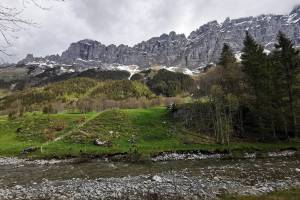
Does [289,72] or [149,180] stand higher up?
[289,72]

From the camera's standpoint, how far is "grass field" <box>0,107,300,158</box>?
5556 cm

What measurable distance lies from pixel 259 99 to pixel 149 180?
37751mm

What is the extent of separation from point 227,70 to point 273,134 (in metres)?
20.0

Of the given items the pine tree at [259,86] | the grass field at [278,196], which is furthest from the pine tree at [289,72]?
the grass field at [278,196]

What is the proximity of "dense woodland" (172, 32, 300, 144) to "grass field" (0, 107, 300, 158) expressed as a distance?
16.5 ft

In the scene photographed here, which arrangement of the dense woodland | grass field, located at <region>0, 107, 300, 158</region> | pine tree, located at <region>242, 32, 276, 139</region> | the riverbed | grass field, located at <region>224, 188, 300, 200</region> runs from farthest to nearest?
1. pine tree, located at <region>242, 32, 276, 139</region>
2. the dense woodland
3. grass field, located at <region>0, 107, 300, 158</region>
4. the riverbed
5. grass field, located at <region>224, 188, 300, 200</region>

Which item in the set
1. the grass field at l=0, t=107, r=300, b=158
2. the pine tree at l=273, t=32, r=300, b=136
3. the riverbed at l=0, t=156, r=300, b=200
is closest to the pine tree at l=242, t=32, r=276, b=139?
the pine tree at l=273, t=32, r=300, b=136

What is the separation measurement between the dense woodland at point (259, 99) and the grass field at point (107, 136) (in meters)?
5.03

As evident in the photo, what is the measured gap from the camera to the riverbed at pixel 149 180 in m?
26.2

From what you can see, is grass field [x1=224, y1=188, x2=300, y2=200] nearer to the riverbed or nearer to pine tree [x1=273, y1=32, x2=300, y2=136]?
the riverbed

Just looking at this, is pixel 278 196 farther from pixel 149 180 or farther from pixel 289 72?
pixel 289 72

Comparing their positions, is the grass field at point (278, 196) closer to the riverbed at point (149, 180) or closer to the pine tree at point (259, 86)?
the riverbed at point (149, 180)

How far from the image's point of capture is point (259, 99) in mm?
61156

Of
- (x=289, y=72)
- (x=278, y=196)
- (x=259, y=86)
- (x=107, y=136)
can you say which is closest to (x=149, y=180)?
(x=278, y=196)
